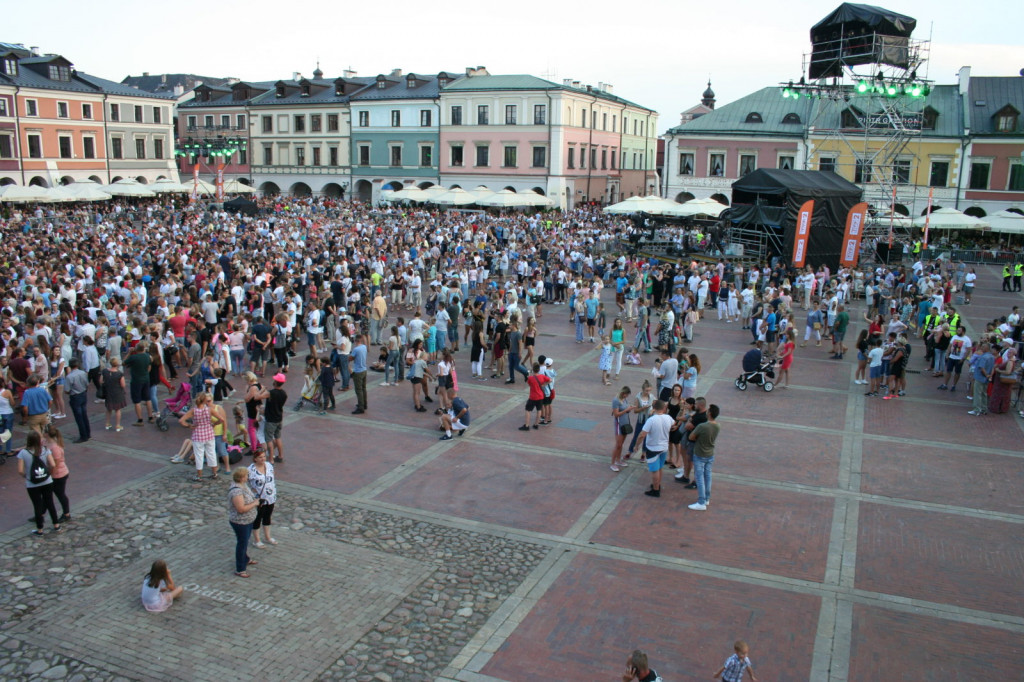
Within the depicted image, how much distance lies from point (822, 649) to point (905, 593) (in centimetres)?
166

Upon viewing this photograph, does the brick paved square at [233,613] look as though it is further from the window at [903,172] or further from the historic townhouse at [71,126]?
the historic townhouse at [71,126]

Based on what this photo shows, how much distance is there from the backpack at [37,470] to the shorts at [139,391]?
4131 millimetres

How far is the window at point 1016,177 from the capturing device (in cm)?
4512

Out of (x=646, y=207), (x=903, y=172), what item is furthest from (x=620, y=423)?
(x=903, y=172)

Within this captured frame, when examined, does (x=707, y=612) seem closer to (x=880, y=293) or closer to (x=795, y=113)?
(x=880, y=293)

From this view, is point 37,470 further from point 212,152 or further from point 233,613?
point 212,152

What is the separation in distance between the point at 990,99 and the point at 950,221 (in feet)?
53.4

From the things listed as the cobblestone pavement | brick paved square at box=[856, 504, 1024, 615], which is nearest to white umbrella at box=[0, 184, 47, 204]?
the cobblestone pavement

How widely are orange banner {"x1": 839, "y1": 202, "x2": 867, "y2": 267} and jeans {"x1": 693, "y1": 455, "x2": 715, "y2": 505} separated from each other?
2461 centimetres

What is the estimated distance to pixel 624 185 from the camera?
221 feet

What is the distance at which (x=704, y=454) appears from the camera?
10633mm

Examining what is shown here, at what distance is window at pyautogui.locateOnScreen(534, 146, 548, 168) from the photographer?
56.7 meters

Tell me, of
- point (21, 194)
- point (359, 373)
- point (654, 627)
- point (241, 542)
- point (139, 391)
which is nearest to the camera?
point (654, 627)

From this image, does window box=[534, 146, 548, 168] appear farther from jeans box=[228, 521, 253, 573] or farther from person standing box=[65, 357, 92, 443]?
jeans box=[228, 521, 253, 573]
